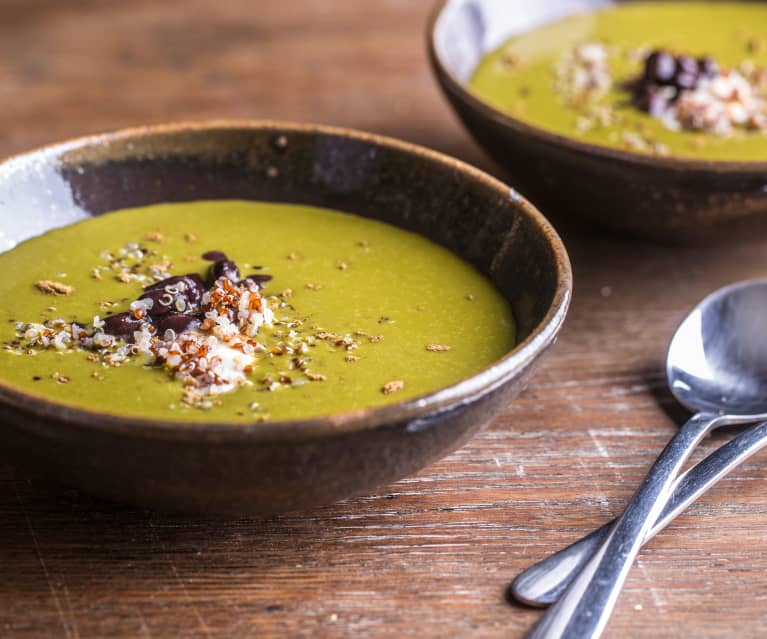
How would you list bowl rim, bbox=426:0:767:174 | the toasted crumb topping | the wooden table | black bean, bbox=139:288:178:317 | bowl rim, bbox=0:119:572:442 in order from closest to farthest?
bowl rim, bbox=0:119:572:442 < the wooden table < the toasted crumb topping < black bean, bbox=139:288:178:317 < bowl rim, bbox=426:0:767:174

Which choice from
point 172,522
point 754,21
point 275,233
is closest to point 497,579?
point 172,522

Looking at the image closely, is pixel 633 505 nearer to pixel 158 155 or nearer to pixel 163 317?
pixel 163 317

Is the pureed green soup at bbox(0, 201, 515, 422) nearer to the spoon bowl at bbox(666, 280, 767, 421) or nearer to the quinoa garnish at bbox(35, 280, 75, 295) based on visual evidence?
the quinoa garnish at bbox(35, 280, 75, 295)

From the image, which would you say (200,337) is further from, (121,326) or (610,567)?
(610,567)

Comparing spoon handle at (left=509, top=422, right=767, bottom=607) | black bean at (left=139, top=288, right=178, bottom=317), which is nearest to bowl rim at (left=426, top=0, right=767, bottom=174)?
spoon handle at (left=509, top=422, right=767, bottom=607)

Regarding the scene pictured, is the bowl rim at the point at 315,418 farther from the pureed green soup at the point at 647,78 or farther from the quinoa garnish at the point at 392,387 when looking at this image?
the pureed green soup at the point at 647,78

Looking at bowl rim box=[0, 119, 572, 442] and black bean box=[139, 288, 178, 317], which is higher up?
bowl rim box=[0, 119, 572, 442]
